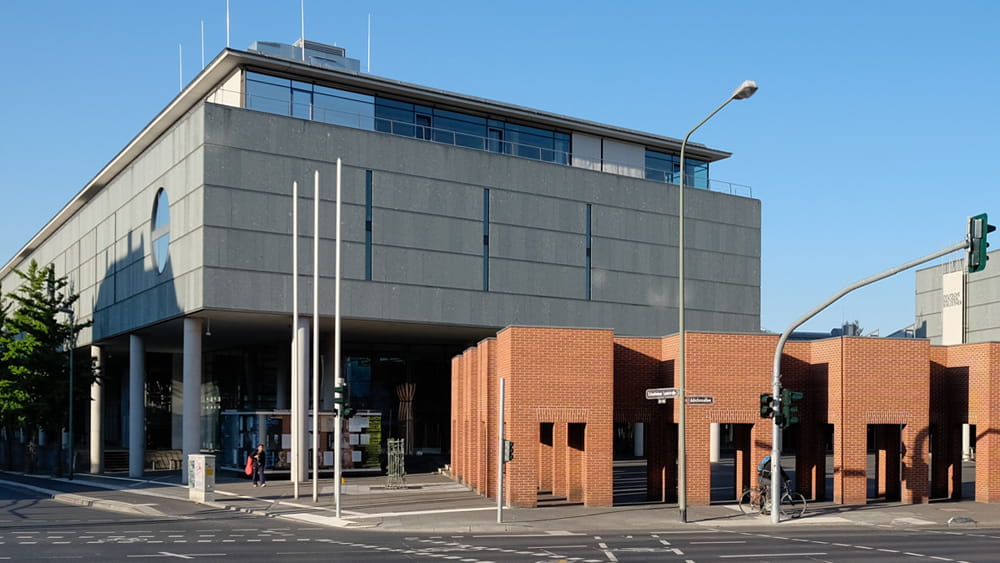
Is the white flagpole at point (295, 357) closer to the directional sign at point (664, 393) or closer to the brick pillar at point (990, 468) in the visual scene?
the directional sign at point (664, 393)

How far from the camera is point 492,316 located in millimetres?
54062

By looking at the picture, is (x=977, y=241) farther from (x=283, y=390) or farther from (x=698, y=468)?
(x=283, y=390)

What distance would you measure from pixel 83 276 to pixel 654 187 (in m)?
36.5

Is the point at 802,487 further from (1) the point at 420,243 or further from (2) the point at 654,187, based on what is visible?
(2) the point at 654,187

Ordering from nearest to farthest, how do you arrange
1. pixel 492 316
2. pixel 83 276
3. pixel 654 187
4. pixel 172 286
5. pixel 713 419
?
1. pixel 713 419
2. pixel 172 286
3. pixel 492 316
4. pixel 654 187
5. pixel 83 276

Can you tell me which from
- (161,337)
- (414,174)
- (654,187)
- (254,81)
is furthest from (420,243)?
(161,337)

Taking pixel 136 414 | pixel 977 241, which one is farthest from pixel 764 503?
pixel 136 414

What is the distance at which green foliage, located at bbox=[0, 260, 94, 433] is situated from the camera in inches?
2420

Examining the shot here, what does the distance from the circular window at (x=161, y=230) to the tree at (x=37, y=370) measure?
448 inches

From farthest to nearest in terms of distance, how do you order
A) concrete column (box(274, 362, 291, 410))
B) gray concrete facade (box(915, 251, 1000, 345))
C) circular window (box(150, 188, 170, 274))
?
gray concrete facade (box(915, 251, 1000, 345)) < concrete column (box(274, 362, 291, 410)) < circular window (box(150, 188, 170, 274))

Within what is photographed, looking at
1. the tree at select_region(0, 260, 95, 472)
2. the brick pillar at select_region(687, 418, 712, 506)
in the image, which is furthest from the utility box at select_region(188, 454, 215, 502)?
the tree at select_region(0, 260, 95, 472)

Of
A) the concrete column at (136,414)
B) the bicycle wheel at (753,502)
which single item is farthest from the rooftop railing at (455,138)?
the bicycle wheel at (753,502)

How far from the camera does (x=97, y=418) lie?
6812cm

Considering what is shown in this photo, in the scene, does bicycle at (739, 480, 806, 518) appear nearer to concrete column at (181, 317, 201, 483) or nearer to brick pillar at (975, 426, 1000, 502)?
brick pillar at (975, 426, 1000, 502)
